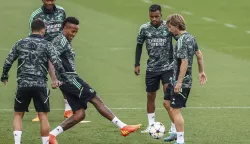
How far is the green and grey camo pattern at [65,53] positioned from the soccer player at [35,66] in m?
0.73

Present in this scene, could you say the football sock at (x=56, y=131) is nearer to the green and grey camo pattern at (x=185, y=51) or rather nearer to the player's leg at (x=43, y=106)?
the player's leg at (x=43, y=106)

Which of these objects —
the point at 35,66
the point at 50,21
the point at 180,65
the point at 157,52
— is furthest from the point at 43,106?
the point at 50,21

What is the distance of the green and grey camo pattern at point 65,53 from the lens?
15555 millimetres

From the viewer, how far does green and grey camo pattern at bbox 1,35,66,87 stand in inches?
574

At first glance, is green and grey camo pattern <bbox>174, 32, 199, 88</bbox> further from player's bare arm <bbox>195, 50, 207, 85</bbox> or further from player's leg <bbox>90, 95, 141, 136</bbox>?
player's leg <bbox>90, 95, 141, 136</bbox>

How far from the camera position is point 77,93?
15.7 metres

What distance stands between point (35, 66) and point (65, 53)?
1156 millimetres

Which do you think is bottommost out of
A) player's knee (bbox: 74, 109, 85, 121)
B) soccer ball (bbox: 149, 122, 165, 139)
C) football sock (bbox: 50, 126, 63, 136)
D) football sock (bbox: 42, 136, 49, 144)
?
soccer ball (bbox: 149, 122, 165, 139)

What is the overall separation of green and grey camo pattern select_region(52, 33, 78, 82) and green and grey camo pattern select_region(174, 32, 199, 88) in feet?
6.42

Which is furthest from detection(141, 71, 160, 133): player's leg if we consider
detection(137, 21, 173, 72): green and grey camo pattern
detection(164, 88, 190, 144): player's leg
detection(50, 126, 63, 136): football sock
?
detection(50, 126, 63, 136): football sock

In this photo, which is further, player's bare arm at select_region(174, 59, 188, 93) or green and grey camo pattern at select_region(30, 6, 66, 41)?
green and grey camo pattern at select_region(30, 6, 66, 41)

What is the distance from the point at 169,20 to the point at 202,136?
2.55 metres

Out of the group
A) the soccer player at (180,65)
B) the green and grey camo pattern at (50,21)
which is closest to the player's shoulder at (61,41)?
the soccer player at (180,65)

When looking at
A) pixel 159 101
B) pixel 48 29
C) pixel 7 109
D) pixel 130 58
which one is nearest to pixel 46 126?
pixel 48 29
